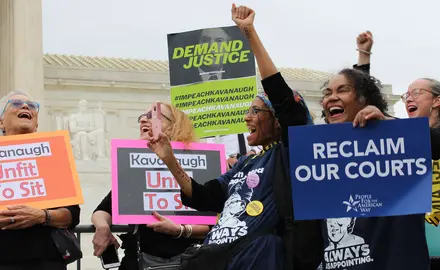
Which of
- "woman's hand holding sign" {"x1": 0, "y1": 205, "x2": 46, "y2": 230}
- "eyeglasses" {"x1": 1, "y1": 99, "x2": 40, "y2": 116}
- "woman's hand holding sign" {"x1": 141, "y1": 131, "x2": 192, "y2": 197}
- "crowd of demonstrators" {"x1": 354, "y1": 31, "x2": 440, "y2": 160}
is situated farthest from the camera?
"eyeglasses" {"x1": 1, "y1": 99, "x2": 40, "y2": 116}

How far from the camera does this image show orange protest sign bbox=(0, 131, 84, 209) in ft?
16.6

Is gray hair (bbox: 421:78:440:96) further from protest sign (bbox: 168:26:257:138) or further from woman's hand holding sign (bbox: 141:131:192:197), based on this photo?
protest sign (bbox: 168:26:257:138)

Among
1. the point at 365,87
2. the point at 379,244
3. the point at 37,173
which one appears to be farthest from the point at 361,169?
the point at 37,173

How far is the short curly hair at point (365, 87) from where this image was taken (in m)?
3.99

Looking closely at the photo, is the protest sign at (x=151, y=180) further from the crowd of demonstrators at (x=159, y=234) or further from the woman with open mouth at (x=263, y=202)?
the woman with open mouth at (x=263, y=202)

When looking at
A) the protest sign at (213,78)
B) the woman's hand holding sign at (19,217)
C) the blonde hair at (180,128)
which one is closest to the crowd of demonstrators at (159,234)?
the blonde hair at (180,128)

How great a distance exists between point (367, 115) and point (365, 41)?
83 cm

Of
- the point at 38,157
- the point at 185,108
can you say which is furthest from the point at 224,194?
the point at 185,108

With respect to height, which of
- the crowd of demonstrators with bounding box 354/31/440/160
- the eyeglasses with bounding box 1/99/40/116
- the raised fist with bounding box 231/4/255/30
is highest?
the raised fist with bounding box 231/4/255/30

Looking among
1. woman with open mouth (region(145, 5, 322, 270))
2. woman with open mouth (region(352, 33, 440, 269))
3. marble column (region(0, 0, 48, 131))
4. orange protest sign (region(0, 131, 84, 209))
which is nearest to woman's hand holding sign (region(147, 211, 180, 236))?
orange protest sign (region(0, 131, 84, 209))

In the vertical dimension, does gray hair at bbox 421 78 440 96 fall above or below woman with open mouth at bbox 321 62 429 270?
above

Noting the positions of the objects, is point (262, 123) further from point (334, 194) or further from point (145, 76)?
point (145, 76)

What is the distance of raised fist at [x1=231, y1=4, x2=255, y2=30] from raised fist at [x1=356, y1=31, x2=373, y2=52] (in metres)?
0.64

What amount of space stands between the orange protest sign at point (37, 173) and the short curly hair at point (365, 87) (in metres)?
1.84
